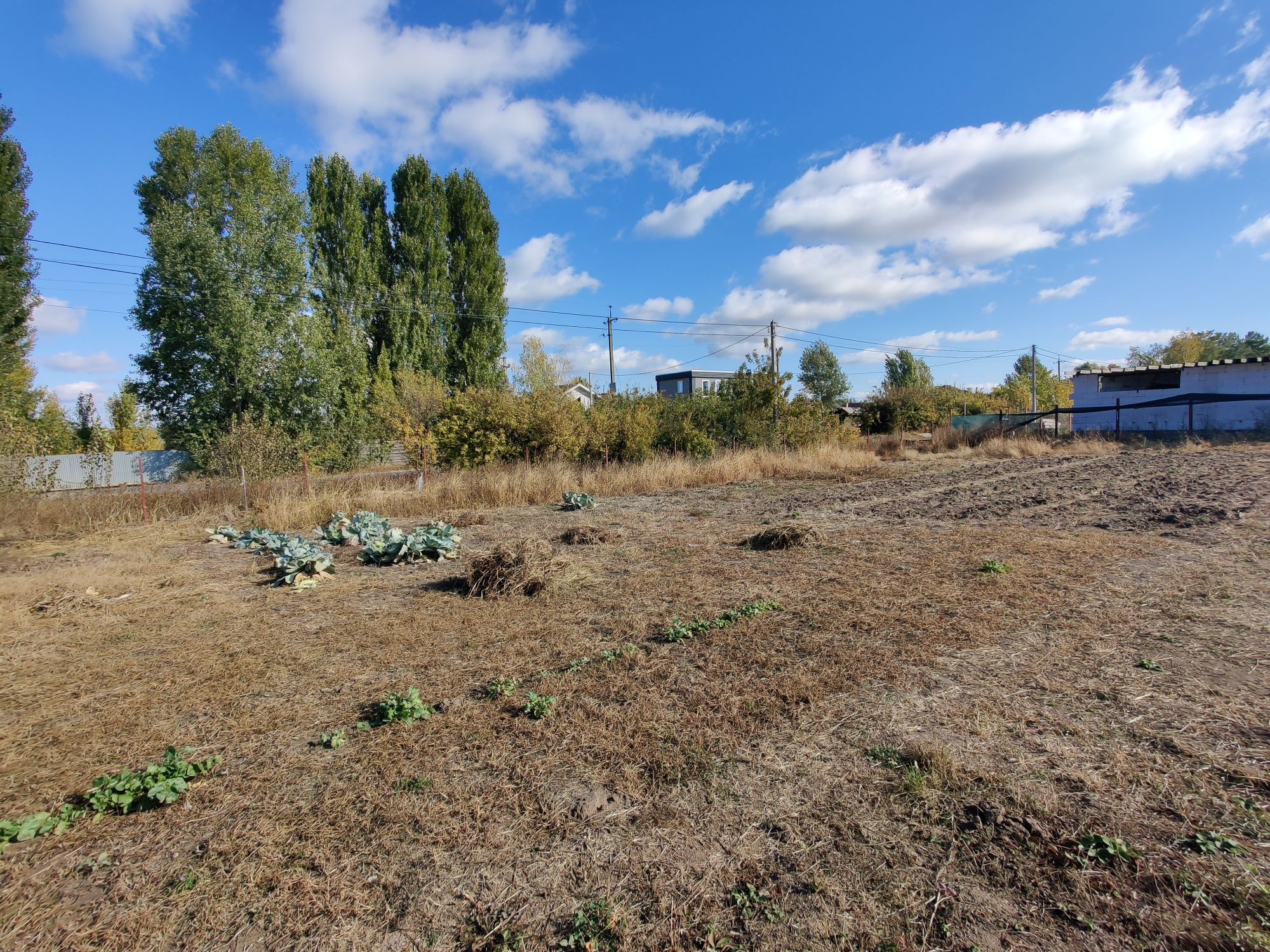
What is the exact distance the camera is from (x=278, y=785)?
3018 mm

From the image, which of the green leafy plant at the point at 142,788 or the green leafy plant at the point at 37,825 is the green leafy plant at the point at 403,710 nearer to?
the green leafy plant at the point at 142,788

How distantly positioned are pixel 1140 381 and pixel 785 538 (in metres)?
34.6

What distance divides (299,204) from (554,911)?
90.7 feet

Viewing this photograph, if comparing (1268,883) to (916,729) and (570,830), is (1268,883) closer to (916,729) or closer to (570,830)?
(916,729)

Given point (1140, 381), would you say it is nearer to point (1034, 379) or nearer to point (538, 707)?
point (1034, 379)

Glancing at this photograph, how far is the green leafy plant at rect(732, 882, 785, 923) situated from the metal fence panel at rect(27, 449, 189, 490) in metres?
14.4

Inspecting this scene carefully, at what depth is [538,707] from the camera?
3.69 metres

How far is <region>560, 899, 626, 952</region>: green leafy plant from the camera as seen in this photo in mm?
2004

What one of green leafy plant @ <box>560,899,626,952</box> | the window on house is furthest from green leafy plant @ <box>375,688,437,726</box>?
the window on house

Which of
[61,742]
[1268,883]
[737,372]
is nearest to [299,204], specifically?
[737,372]

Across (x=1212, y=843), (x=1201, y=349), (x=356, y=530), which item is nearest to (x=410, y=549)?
(x=356, y=530)

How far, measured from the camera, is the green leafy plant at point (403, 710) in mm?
3637

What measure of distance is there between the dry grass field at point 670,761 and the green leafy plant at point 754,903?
12 mm

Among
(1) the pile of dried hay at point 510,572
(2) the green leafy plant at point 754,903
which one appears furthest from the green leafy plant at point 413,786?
(1) the pile of dried hay at point 510,572
